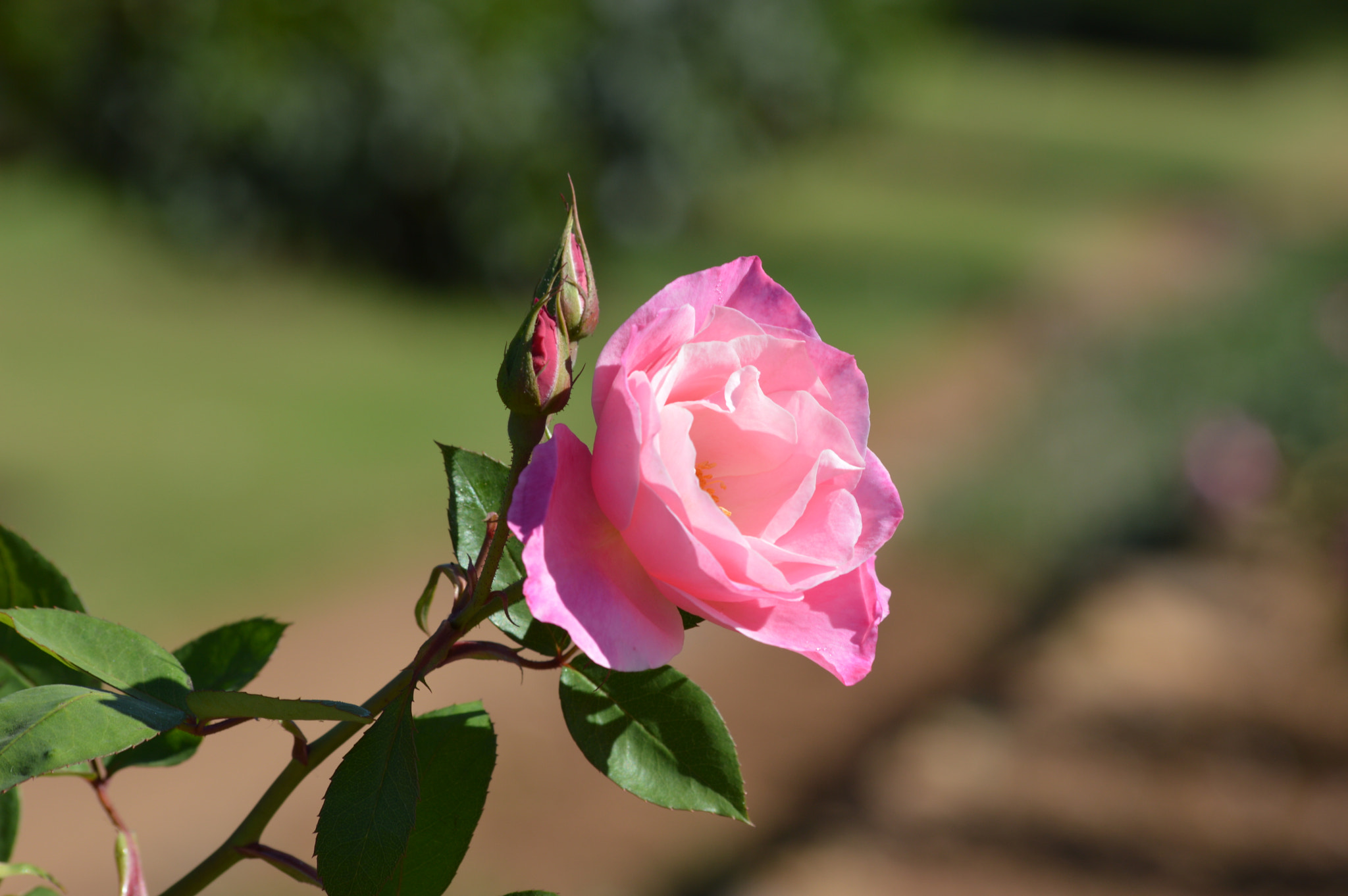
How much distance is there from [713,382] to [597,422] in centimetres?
6

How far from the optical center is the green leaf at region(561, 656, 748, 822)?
52 centimetres

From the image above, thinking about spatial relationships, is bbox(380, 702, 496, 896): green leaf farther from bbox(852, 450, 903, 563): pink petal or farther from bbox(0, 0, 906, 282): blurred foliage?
bbox(0, 0, 906, 282): blurred foliage

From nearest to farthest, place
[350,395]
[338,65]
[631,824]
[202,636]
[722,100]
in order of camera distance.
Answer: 1. [202,636]
2. [631,824]
3. [350,395]
4. [338,65]
5. [722,100]

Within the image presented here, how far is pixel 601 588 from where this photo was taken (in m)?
0.46

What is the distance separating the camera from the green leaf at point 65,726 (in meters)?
0.45

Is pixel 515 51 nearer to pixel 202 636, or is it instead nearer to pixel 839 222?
pixel 839 222

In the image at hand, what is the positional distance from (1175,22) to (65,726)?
21.5m

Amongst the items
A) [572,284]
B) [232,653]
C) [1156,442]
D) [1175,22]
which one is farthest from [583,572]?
[1175,22]

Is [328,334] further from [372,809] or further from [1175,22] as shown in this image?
[1175,22]

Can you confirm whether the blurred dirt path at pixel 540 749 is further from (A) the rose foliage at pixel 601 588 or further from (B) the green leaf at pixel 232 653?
(A) the rose foliage at pixel 601 588

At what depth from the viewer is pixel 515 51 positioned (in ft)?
21.2

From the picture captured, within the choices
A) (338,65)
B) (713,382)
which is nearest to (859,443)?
(713,382)

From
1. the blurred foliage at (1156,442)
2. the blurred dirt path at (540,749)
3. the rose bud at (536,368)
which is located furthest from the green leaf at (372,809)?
the blurred foliage at (1156,442)


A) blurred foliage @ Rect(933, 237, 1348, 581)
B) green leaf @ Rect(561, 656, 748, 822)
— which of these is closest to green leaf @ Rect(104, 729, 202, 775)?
green leaf @ Rect(561, 656, 748, 822)
